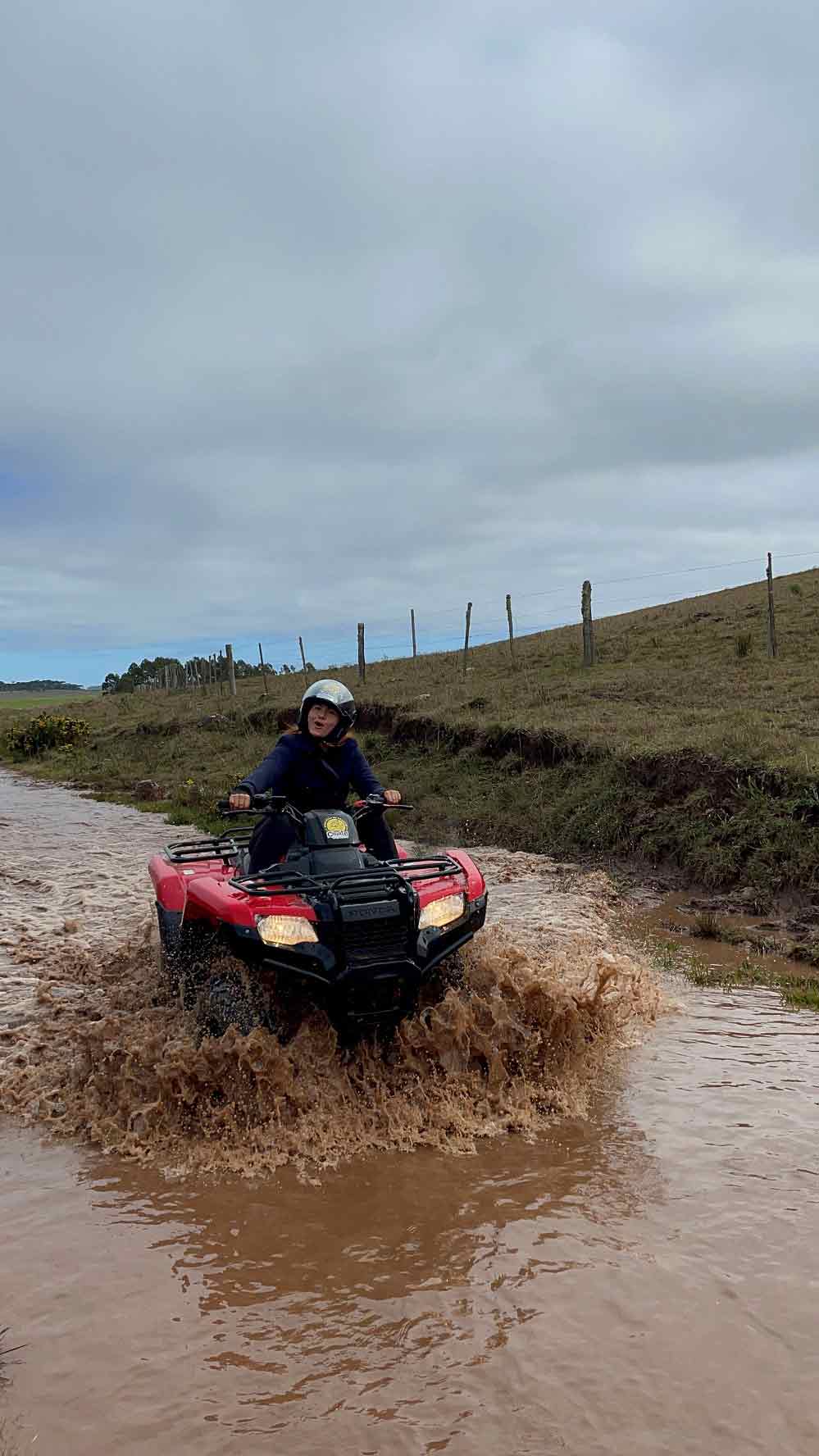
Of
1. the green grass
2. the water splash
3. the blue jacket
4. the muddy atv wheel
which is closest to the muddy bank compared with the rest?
the blue jacket

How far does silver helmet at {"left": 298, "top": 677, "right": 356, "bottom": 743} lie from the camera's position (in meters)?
5.95

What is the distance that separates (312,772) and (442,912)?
1.32m

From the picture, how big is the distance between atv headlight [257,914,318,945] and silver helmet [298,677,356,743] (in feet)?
4.62

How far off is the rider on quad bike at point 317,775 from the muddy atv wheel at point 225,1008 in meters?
0.74

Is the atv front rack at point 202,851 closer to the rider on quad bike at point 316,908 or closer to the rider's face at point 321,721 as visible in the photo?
the rider on quad bike at point 316,908

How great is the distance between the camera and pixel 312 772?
6117mm

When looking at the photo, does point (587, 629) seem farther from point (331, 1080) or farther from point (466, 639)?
point (331, 1080)

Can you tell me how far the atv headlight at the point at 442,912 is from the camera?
516 cm

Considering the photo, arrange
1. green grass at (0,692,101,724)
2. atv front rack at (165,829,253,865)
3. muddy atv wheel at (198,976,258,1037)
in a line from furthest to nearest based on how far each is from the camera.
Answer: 1. green grass at (0,692,101,724)
2. atv front rack at (165,829,253,865)
3. muddy atv wheel at (198,976,258,1037)

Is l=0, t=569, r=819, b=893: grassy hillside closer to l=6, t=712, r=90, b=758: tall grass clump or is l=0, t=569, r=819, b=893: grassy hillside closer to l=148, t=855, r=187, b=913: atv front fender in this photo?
l=6, t=712, r=90, b=758: tall grass clump

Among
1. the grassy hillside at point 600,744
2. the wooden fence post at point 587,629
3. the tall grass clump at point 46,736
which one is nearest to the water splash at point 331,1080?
the grassy hillside at point 600,744

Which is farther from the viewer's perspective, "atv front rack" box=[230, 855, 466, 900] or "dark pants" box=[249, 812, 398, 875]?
"dark pants" box=[249, 812, 398, 875]

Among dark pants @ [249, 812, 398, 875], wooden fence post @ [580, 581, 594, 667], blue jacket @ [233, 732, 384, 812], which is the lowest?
dark pants @ [249, 812, 398, 875]

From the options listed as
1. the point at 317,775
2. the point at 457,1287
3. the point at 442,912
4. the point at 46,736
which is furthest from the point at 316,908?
the point at 46,736
